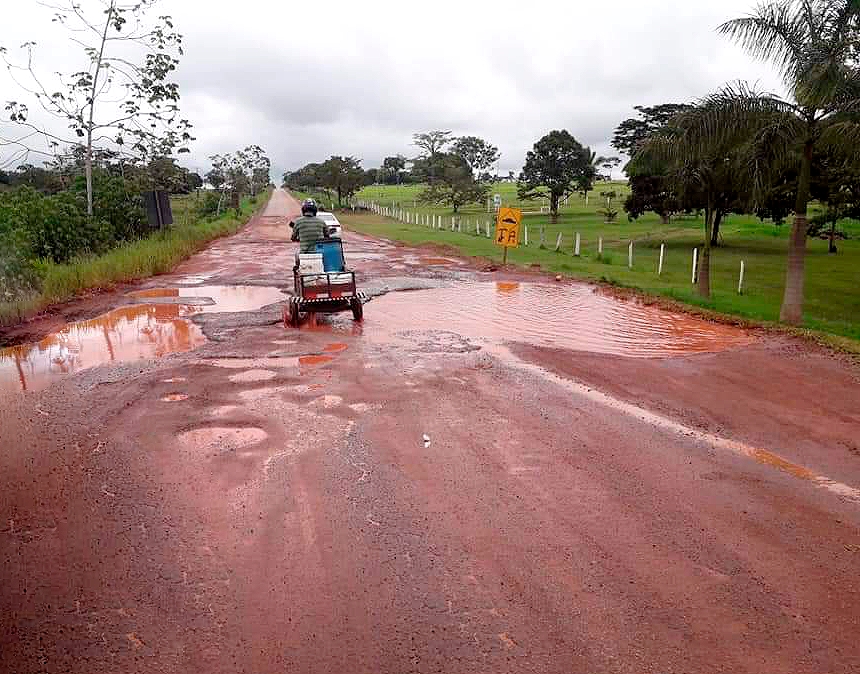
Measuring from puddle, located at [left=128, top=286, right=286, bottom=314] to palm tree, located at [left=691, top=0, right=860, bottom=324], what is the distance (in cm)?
940

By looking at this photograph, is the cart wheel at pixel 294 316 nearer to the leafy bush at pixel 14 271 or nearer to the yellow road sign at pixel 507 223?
the leafy bush at pixel 14 271

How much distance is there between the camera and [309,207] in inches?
426

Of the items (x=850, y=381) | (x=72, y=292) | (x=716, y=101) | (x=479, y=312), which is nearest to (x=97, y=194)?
(x=72, y=292)

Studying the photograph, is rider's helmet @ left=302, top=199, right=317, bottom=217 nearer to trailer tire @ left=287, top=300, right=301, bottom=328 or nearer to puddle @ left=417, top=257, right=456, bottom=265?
trailer tire @ left=287, top=300, right=301, bottom=328

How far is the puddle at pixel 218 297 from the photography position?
12984mm

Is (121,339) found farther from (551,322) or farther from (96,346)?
(551,322)

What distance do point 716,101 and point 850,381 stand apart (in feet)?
22.0

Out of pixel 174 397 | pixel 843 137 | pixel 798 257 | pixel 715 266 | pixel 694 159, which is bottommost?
pixel 715 266

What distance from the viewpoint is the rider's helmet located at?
35.2 feet

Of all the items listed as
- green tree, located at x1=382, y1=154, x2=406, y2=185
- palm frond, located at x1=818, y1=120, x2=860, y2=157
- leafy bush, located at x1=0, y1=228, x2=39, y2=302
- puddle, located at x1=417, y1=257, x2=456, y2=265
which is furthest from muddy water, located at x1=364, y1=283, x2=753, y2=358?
green tree, located at x1=382, y1=154, x2=406, y2=185

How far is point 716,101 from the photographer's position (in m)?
12.4

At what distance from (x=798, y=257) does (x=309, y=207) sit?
957cm

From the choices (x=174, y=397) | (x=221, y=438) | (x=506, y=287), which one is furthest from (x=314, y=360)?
(x=506, y=287)

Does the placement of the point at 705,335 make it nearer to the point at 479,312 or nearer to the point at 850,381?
the point at 850,381
